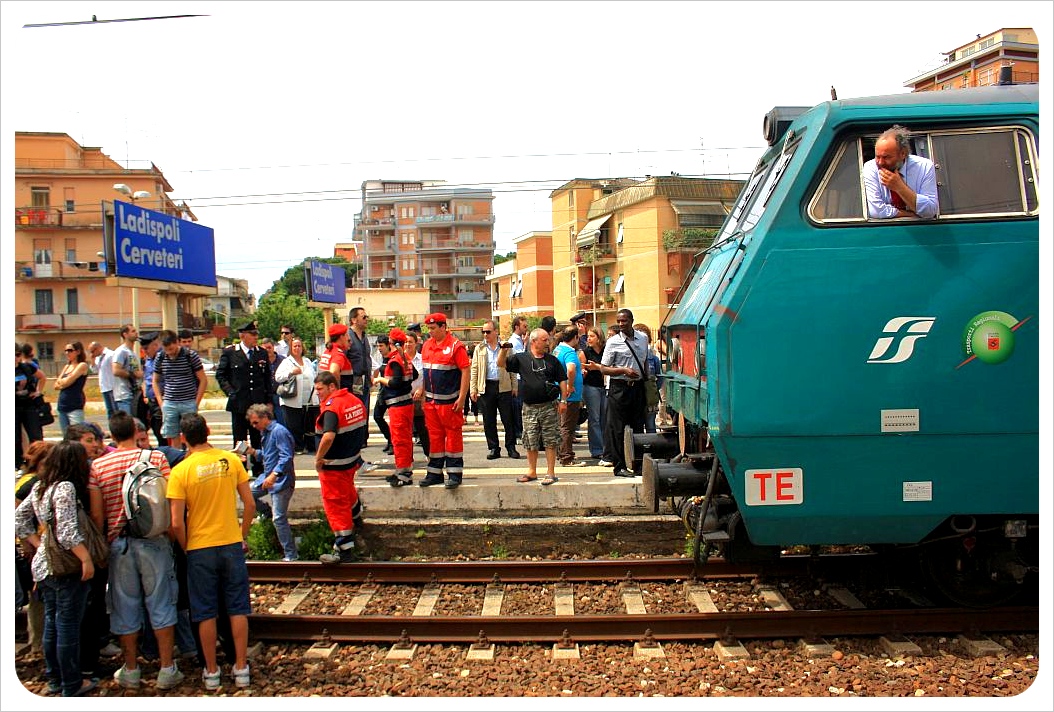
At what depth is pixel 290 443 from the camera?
806 cm

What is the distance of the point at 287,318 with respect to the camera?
230 feet

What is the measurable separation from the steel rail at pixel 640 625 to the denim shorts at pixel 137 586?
929mm

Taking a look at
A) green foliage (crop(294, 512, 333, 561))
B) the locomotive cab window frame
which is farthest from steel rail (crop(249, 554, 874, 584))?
the locomotive cab window frame

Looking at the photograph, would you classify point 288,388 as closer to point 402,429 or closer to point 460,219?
point 402,429

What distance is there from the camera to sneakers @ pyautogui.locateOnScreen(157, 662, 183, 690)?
5.71 m

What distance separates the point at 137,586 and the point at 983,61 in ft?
43.8

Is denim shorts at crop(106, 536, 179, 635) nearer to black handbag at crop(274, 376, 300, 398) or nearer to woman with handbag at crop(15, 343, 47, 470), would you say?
black handbag at crop(274, 376, 300, 398)

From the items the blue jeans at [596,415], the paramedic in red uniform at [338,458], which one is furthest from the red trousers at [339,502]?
the blue jeans at [596,415]

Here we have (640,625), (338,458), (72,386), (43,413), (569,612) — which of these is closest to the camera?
(640,625)

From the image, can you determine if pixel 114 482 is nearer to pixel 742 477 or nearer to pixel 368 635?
pixel 368 635

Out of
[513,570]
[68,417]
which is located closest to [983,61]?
[513,570]

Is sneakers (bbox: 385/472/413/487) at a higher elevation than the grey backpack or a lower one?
lower

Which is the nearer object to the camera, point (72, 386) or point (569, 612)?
point (569, 612)

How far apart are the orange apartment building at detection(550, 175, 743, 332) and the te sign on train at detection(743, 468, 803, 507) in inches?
1120
